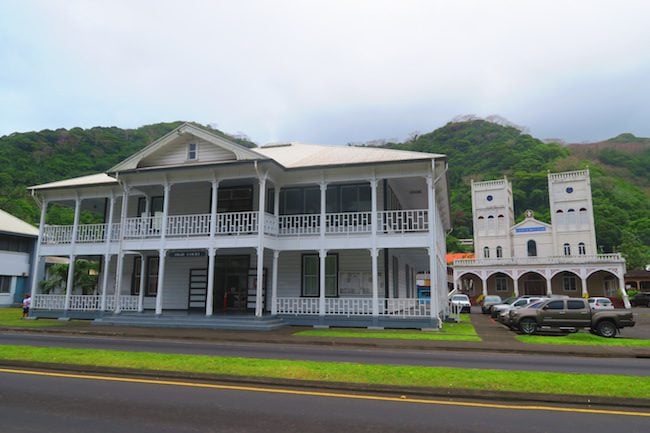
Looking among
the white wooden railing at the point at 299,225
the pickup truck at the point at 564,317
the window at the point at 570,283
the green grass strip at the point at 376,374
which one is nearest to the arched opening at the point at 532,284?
the window at the point at 570,283

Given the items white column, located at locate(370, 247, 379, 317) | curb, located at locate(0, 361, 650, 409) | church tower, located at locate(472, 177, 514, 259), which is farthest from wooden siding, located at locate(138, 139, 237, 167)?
church tower, located at locate(472, 177, 514, 259)

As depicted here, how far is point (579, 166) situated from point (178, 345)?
383 ft

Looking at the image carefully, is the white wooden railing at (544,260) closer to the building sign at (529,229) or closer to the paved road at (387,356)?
the building sign at (529,229)

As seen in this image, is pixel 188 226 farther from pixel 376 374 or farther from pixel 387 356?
pixel 376 374

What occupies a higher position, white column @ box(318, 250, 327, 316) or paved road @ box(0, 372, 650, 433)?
white column @ box(318, 250, 327, 316)

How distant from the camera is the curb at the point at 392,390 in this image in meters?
7.36

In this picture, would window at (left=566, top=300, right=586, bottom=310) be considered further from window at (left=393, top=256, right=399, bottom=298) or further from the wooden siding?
the wooden siding

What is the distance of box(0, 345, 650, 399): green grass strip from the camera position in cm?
795

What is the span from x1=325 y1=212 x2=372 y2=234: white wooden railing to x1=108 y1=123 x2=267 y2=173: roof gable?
4.96 meters

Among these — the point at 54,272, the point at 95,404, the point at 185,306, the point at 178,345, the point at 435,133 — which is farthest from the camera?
the point at 435,133

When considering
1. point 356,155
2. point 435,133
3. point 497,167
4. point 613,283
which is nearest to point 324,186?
point 356,155

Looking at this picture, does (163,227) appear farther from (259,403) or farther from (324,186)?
(259,403)

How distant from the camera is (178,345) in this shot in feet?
48.4

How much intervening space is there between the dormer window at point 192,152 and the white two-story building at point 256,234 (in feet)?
0.21
